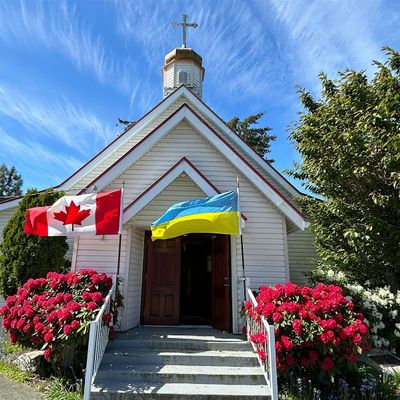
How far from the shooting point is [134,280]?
7543 millimetres

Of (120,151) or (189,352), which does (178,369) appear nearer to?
(189,352)

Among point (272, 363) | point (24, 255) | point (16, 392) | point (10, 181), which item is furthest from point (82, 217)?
point (10, 181)

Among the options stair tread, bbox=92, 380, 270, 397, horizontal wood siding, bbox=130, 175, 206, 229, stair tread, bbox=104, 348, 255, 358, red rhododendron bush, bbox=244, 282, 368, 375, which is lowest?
stair tread, bbox=92, 380, 270, 397

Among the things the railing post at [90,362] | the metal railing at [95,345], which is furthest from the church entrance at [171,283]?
the railing post at [90,362]

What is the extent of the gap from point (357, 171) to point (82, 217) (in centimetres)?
614

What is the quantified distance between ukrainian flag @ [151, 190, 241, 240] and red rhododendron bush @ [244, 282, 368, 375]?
5.55ft

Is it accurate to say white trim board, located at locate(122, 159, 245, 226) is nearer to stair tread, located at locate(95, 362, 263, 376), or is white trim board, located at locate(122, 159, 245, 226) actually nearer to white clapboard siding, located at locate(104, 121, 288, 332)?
white clapboard siding, located at locate(104, 121, 288, 332)

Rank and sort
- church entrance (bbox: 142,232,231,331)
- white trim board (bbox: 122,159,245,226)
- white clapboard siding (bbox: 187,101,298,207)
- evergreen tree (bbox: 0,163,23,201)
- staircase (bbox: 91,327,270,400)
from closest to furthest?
staircase (bbox: 91,327,270,400), white trim board (bbox: 122,159,245,226), church entrance (bbox: 142,232,231,331), white clapboard siding (bbox: 187,101,298,207), evergreen tree (bbox: 0,163,23,201)

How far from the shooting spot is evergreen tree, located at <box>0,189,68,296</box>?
24.6 ft

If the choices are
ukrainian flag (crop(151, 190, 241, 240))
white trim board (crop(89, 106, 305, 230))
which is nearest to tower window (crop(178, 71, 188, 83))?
white trim board (crop(89, 106, 305, 230))

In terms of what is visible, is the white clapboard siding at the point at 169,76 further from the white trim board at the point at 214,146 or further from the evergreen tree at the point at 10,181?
the evergreen tree at the point at 10,181

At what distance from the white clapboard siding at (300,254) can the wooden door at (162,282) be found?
4.24 meters

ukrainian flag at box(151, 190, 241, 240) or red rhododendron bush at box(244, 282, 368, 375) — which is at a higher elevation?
ukrainian flag at box(151, 190, 241, 240)

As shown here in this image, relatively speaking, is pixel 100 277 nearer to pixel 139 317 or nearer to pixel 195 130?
pixel 139 317
